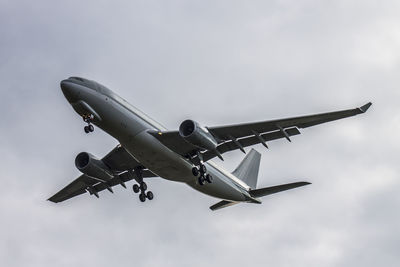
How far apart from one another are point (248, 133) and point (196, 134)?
3.33 m

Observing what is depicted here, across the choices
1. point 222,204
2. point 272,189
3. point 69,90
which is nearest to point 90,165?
point 69,90

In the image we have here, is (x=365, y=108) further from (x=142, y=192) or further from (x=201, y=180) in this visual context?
(x=142, y=192)

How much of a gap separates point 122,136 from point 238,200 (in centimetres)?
1038

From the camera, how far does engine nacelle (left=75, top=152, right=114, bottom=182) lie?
127 ft

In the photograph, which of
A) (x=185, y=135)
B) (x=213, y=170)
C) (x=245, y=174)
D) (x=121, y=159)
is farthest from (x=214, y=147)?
(x=245, y=174)

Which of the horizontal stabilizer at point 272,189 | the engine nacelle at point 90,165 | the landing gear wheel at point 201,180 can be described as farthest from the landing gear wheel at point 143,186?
the horizontal stabilizer at point 272,189

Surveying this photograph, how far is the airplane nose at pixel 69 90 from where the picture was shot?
32.5 m

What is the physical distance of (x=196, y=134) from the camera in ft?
111

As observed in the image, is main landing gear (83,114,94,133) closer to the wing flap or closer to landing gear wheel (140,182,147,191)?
the wing flap

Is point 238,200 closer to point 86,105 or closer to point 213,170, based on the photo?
point 213,170

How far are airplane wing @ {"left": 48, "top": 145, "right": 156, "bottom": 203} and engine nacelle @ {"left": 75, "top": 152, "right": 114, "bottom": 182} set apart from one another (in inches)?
18.3

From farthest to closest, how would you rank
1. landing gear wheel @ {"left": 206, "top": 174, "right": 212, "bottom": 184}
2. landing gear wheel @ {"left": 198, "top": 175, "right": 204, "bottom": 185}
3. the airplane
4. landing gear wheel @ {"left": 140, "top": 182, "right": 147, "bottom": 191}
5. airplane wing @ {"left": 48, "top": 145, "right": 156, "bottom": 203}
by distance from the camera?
landing gear wheel @ {"left": 140, "top": 182, "right": 147, "bottom": 191}
airplane wing @ {"left": 48, "top": 145, "right": 156, "bottom": 203}
landing gear wheel @ {"left": 206, "top": 174, "right": 212, "bottom": 184}
landing gear wheel @ {"left": 198, "top": 175, "right": 204, "bottom": 185}
the airplane

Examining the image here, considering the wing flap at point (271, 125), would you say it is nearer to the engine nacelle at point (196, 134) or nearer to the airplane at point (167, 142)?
the airplane at point (167, 142)

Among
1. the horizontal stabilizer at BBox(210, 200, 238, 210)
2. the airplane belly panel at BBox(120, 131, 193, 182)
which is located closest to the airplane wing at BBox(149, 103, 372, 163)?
the airplane belly panel at BBox(120, 131, 193, 182)
